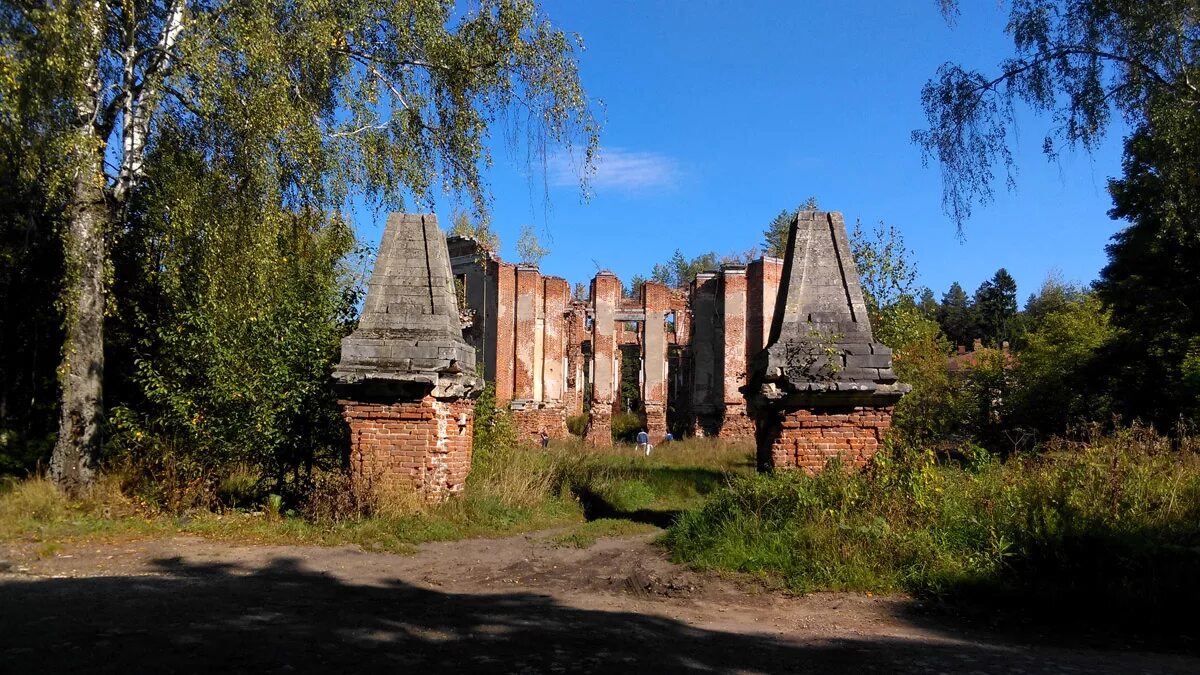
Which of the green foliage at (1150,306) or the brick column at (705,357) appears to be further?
the brick column at (705,357)

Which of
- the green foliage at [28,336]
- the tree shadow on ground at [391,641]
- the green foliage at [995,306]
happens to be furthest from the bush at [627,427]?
the green foliage at [995,306]

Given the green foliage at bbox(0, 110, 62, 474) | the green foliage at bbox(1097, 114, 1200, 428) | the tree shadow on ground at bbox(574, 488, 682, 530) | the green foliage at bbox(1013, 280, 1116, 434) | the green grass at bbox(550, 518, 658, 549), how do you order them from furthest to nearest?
1. the green foliage at bbox(1013, 280, 1116, 434)
2. the green foliage at bbox(1097, 114, 1200, 428)
3. the green foliage at bbox(0, 110, 62, 474)
4. the tree shadow on ground at bbox(574, 488, 682, 530)
5. the green grass at bbox(550, 518, 658, 549)

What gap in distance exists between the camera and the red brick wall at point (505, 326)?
3148cm

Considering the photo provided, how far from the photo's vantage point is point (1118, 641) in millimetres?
5707

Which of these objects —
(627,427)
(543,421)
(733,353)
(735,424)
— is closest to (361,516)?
(735,424)

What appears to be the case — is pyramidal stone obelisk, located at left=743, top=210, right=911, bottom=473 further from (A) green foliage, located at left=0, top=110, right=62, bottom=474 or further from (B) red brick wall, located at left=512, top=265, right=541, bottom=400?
(B) red brick wall, located at left=512, top=265, right=541, bottom=400

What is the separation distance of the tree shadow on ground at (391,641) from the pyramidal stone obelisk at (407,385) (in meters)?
3.03

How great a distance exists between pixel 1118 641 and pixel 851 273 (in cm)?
516

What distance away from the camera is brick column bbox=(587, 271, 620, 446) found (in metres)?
32.0

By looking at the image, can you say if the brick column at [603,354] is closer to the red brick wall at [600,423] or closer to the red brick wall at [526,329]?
the red brick wall at [600,423]

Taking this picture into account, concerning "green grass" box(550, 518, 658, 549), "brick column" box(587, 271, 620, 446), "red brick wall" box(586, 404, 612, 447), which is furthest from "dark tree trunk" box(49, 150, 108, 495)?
"red brick wall" box(586, 404, 612, 447)

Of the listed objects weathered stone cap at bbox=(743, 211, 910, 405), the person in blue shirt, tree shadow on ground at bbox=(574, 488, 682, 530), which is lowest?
the person in blue shirt

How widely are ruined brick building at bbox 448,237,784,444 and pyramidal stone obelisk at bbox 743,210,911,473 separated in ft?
67.4

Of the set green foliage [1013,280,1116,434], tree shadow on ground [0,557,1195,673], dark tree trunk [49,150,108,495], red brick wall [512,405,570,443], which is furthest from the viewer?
red brick wall [512,405,570,443]
